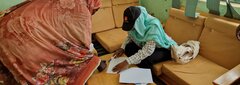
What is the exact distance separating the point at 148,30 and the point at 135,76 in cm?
48

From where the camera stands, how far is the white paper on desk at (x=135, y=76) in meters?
1.63

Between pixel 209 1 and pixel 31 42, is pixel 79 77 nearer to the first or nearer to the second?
pixel 31 42

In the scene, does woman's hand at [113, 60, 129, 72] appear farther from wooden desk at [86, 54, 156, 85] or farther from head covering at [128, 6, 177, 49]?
head covering at [128, 6, 177, 49]

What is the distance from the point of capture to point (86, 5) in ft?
6.64

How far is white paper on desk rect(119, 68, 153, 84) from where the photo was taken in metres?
1.63

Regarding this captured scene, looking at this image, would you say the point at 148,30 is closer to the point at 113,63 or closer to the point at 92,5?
the point at 113,63

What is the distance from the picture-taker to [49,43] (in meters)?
1.81

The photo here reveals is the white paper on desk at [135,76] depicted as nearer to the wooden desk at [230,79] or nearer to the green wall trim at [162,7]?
the wooden desk at [230,79]

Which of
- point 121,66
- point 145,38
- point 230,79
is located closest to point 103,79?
point 121,66

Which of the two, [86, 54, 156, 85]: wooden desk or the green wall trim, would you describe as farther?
the green wall trim

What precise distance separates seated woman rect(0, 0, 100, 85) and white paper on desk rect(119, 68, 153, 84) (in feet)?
0.94

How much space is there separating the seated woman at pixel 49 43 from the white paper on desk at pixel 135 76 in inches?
11.3

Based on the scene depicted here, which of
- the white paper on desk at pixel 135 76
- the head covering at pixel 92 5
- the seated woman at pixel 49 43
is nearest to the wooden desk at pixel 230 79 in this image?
the white paper on desk at pixel 135 76

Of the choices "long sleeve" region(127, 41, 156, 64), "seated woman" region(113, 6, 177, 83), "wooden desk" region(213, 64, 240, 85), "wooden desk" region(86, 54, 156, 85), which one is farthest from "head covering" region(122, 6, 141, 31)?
"wooden desk" region(213, 64, 240, 85)
